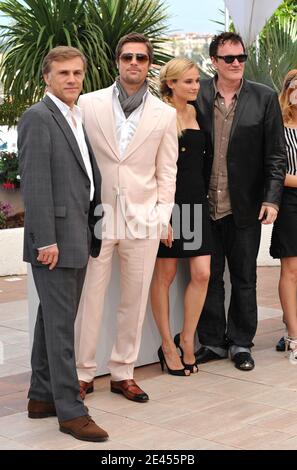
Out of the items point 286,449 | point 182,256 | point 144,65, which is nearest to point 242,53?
point 144,65

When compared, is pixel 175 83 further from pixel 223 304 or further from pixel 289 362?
pixel 289 362

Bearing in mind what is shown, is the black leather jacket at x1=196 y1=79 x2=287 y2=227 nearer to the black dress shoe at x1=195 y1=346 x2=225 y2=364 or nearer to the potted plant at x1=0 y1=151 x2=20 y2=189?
the black dress shoe at x1=195 y1=346 x2=225 y2=364

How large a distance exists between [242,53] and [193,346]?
190 centimetres

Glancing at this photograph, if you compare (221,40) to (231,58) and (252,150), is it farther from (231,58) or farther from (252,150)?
(252,150)

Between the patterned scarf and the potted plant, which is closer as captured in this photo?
the patterned scarf

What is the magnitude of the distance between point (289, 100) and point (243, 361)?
1777 millimetres

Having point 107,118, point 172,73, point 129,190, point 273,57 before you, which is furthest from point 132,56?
point 273,57

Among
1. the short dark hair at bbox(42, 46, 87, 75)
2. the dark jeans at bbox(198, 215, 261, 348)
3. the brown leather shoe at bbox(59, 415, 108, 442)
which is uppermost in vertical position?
the short dark hair at bbox(42, 46, 87, 75)

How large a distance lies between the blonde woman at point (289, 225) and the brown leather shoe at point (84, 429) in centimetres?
192

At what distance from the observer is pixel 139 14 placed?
11516mm

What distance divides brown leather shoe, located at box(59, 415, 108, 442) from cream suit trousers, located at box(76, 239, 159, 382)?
0.66m

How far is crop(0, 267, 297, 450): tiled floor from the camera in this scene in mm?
4129

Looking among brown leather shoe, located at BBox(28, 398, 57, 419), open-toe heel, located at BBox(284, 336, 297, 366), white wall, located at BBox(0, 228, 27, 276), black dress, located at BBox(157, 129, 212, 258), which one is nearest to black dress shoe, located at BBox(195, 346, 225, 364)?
open-toe heel, located at BBox(284, 336, 297, 366)

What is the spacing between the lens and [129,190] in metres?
4.72
